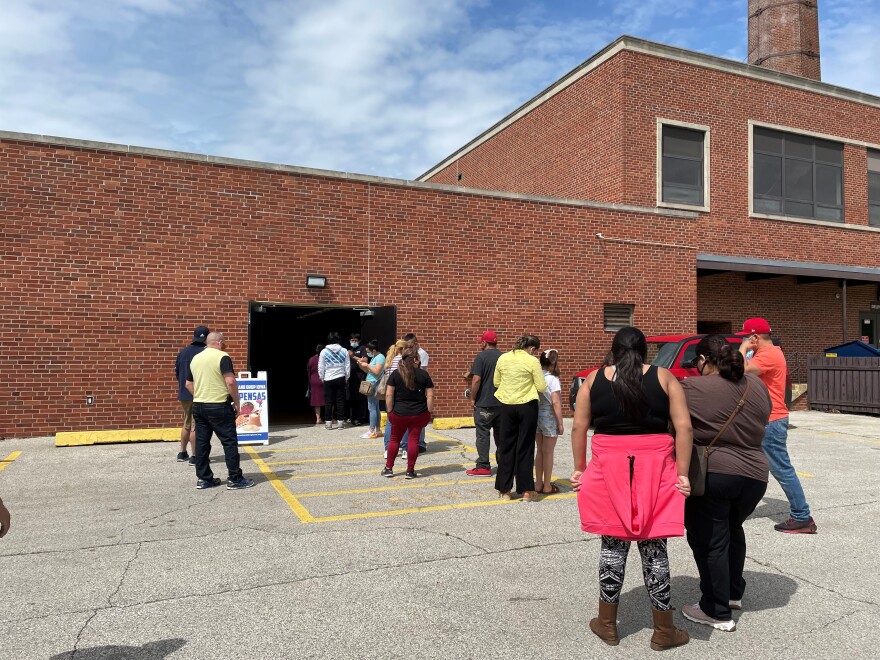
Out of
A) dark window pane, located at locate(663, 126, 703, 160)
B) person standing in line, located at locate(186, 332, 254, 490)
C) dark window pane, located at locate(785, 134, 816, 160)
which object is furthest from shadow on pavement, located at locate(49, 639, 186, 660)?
dark window pane, located at locate(785, 134, 816, 160)

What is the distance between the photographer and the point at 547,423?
6977mm

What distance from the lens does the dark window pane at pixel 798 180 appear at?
1952cm

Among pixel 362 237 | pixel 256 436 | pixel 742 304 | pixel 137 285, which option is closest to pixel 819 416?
pixel 742 304

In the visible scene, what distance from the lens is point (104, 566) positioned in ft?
15.8

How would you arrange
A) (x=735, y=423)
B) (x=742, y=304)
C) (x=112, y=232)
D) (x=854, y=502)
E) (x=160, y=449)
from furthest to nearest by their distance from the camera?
1. (x=742, y=304)
2. (x=112, y=232)
3. (x=160, y=449)
4. (x=854, y=502)
5. (x=735, y=423)

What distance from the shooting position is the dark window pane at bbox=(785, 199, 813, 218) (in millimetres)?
19516

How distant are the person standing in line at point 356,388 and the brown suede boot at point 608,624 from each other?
9.28 metres

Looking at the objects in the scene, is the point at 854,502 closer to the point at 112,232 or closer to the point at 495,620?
the point at 495,620

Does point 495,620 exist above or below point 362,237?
below

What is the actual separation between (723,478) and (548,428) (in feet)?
10.4

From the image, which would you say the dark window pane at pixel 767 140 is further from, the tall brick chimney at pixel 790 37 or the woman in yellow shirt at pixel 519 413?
the woman in yellow shirt at pixel 519 413

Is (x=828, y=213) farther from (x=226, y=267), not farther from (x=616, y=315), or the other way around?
(x=226, y=267)

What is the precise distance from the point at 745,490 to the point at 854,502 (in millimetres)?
4115

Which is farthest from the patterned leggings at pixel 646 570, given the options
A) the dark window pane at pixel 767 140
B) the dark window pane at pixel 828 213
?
the dark window pane at pixel 828 213
